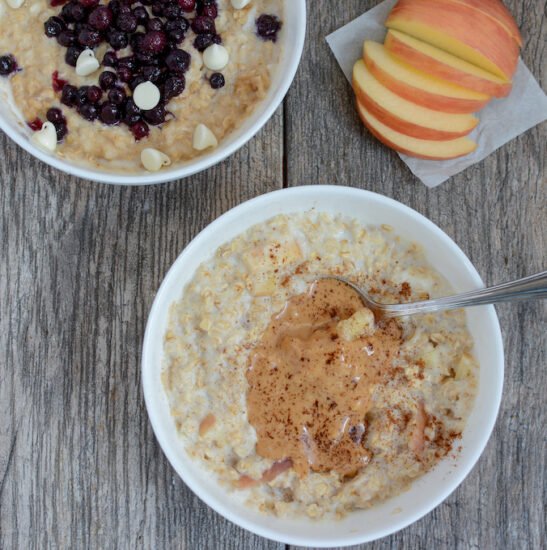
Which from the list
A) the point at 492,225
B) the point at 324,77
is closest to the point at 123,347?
the point at 324,77

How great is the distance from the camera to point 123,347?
177cm

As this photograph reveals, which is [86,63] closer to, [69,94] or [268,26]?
[69,94]

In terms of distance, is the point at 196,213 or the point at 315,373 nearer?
the point at 315,373

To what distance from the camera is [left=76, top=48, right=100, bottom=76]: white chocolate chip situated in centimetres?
159

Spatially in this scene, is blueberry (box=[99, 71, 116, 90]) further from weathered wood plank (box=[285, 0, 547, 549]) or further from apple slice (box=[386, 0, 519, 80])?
apple slice (box=[386, 0, 519, 80])

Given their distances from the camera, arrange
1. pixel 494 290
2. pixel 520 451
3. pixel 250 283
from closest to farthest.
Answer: pixel 494 290
pixel 250 283
pixel 520 451

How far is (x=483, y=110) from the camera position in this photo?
178 cm

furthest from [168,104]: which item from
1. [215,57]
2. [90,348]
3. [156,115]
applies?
[90,348]

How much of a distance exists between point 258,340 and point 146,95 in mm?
612

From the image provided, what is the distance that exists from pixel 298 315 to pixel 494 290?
1.41 feet

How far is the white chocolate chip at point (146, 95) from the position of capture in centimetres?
159

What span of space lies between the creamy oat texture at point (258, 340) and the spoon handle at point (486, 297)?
8 cm

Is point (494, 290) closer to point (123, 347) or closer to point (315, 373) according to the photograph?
point (315, 373)

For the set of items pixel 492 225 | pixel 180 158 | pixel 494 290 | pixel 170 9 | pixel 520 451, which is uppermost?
pixel 170 9
